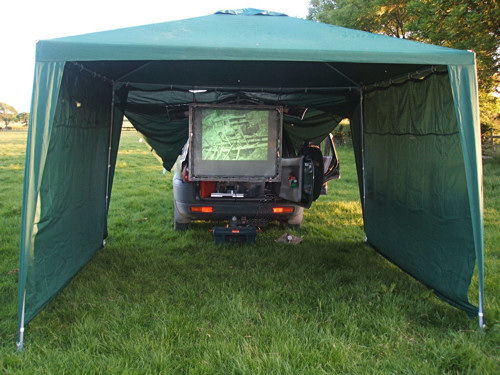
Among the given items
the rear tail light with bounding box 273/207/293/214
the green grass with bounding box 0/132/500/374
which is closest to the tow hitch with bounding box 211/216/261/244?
the green grass with bounding box 0/132/500/374

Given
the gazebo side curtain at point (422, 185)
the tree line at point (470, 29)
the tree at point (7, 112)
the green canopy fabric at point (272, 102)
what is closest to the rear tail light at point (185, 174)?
the green canopy fabric at point (272, 102)

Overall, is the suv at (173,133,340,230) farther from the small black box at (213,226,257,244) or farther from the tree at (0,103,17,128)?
the tree at (0,103,17,128)

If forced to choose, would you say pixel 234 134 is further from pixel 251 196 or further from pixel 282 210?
pixel 282 210

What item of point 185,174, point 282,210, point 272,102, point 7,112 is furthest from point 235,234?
point 7,112

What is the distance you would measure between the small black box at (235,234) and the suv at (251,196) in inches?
5.2

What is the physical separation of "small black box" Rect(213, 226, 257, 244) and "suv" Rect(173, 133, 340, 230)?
131 millimetres

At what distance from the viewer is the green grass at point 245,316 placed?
2.93m

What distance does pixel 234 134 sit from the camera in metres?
5.95

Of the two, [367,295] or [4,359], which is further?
[367,295]

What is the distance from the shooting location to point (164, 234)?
6434 mm

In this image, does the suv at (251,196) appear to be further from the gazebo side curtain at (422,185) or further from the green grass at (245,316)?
the gazebo side curtain at (422,185)

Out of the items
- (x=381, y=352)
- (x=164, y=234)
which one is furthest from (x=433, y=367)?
(x=164, y=234)

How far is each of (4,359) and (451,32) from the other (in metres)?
12.4

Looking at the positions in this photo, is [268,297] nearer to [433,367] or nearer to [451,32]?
[433,367]
